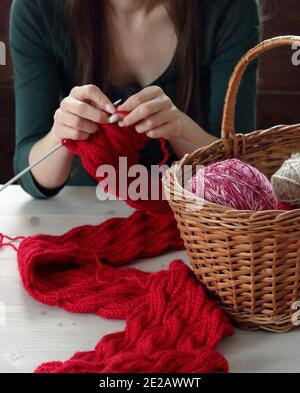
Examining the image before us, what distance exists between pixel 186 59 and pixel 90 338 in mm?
642

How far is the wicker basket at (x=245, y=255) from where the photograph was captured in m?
0.62

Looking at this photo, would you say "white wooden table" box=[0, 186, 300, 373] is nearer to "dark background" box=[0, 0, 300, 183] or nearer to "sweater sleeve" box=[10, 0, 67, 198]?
"sweater sleeve" box=[10, 0, 67, 198]

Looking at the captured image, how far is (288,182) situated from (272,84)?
1.23m

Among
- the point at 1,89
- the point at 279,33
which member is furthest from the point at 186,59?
the point at 1,89

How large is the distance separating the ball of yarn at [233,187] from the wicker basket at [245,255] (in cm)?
3

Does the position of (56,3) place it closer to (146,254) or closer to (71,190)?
(71,190)

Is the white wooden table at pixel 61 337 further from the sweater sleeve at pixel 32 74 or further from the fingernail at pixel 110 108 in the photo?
the sweater sleeve at pixel 32 74

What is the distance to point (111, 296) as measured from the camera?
2.36 feet

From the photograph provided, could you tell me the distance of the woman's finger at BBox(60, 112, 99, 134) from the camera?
81cm

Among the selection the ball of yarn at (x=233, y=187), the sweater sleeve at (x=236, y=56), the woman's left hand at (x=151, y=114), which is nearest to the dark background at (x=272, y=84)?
the sweater sleeve at (x=236, y=56)

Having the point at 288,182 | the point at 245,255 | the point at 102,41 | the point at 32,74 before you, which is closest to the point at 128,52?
the point at 102,41

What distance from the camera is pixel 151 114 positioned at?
82 centimetres

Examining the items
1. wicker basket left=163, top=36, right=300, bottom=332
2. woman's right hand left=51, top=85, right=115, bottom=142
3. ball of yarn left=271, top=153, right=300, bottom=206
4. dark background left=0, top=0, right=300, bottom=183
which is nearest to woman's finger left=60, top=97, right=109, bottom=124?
woman's right hand left=51, top=85, right=115, bottom=142

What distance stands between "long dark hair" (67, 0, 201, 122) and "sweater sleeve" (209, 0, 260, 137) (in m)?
0.04
